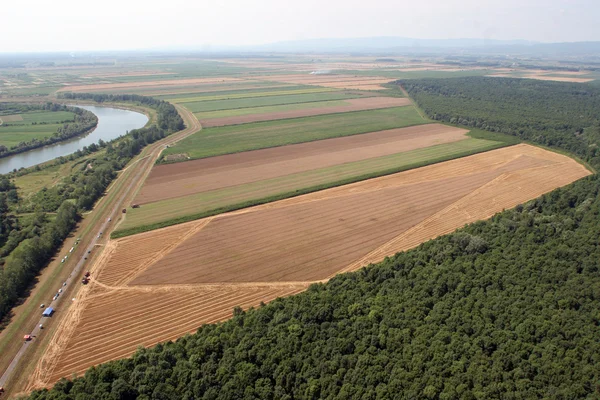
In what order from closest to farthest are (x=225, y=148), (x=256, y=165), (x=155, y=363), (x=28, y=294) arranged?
(x=155, y=363) → (x=28, y=294) → (x=256, y=165) → (x=225, y=148)

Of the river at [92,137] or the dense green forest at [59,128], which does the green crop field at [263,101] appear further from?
the dense green forest at [59,128]

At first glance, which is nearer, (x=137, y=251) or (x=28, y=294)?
(x=28, y=294)

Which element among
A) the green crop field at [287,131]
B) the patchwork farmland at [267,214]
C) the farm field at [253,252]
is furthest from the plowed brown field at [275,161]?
the farm field at [253,252]

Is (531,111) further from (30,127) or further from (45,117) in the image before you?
(45,117)

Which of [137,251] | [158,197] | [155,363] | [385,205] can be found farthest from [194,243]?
[385,205]

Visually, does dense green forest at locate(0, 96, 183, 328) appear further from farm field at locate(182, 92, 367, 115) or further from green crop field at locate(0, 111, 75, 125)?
farm field at locate(182, 92, 367, 115)

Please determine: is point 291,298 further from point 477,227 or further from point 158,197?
point 158,197
